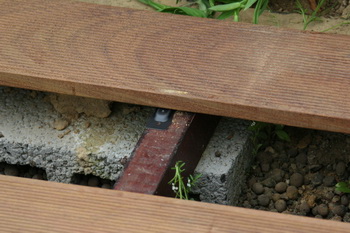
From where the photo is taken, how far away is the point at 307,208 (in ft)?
8.41

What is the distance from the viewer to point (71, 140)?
261cm

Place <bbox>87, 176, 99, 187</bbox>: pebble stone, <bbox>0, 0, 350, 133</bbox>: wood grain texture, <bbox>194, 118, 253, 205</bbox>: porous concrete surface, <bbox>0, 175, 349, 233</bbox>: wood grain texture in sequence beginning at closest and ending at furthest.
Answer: <bbox>0, 175, 349, 233</bbox>: wood grain texture → <bbox>0, 0, 350, 133</bbox>: wood grain texture → <bbox>194, 118, 253, 205</bbox>: porous concrete surface → <bbox>87, 176, 99, 187</bbox>: pebble stone

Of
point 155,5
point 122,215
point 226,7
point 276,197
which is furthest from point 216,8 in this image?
point 122,215

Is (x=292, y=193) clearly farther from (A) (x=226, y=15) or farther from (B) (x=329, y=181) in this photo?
(A) (x=226, y=15)

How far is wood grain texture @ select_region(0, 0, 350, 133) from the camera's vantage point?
234cm

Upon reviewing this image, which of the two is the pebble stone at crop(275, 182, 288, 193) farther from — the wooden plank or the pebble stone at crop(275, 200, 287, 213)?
the wooden plank

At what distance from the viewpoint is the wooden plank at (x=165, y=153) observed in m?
2.24

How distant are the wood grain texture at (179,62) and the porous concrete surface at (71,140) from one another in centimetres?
19

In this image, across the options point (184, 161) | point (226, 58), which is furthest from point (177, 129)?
point (226, 58)

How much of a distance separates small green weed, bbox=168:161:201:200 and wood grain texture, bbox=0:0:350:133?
18 cm

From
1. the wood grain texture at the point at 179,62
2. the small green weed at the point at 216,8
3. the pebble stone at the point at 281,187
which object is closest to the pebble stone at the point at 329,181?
the pebble stone at the point at 281,187

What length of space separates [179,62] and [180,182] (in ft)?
1.26

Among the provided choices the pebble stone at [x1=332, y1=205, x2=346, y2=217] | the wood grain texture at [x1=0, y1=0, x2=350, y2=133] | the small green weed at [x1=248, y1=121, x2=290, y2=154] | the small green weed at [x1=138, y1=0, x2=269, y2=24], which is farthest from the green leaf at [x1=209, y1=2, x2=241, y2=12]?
the pebble stone at [x1=332, y1=205, x2=346, y2=217]

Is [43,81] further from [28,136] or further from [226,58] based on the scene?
[226,58]
